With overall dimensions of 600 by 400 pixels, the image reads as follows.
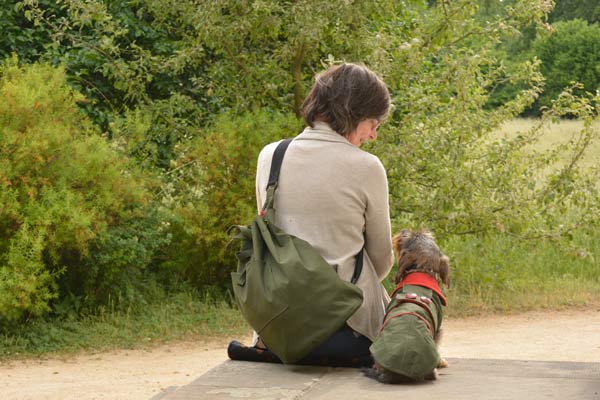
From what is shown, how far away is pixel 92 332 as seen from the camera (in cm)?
812

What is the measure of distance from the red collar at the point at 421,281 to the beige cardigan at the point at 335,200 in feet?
0.93

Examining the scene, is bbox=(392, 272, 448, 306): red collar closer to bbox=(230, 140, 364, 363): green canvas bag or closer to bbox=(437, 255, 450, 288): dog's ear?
bbox=(437, 255, 450, 288): dog's ear

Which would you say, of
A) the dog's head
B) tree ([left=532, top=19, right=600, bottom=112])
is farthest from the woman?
tree ([left=532, top=19, right=600, bottom=112])

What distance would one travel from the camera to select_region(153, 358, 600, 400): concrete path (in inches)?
133

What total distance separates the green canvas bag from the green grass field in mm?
4425

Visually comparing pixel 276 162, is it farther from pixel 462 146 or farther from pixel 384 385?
pixel 462 146

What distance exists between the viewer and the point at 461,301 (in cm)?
974

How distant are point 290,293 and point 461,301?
6363 mm

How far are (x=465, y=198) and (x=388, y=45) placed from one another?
1646 mm

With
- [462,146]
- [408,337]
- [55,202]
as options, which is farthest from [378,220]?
[462,146]

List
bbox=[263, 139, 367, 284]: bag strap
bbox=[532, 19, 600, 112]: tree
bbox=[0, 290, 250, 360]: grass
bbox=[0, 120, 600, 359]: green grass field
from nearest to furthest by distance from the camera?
1. bbox=[263, 139, 367, 284]: bag strap
2. bbox=[0, 290, 250, 360]: grass
3. bbox=[0, 120, 600, 359]: green grass field
4. bbox=[532, 19, 600, 112]: tree

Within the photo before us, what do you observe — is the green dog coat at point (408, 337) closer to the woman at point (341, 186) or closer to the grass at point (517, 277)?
the woman at point (341, 186)

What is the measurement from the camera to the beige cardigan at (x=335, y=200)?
3920 millimetres

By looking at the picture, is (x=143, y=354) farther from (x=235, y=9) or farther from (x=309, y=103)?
(x=309, y=103)
